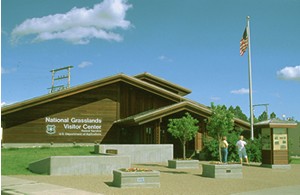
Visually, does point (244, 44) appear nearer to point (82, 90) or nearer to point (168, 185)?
point (82, 90)

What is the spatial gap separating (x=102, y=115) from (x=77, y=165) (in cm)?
1379

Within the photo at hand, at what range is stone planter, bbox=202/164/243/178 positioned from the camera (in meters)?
17.0

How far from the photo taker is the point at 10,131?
28.8m

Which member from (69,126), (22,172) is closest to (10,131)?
(69,126)

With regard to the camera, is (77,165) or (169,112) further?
(169,112)

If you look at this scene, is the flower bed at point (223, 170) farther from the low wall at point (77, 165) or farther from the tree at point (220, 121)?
the low wall at point (77, 165)

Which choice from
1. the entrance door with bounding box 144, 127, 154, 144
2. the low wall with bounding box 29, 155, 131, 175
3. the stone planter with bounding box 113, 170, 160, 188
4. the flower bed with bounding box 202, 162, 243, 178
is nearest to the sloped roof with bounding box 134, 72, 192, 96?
the entrance door with bounding box 144, 127, 154, 144

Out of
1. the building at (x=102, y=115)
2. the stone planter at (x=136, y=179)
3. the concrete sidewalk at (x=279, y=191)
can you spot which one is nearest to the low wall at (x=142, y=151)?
the building at (x=102, y=115)

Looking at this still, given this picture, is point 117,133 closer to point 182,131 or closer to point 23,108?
point 23,108

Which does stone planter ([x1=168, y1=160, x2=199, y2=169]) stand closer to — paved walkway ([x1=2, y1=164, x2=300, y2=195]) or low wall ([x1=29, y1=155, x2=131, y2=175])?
paved walkway ([x1=2, y1=164, x2=300, y2=195])

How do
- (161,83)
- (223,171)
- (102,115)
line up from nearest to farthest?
(223,171)
(102,115)
(161,83)

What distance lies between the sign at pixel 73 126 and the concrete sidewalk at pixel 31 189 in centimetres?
1504

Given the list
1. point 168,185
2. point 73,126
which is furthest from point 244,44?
point 168,185

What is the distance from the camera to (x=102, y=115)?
1236 inches
